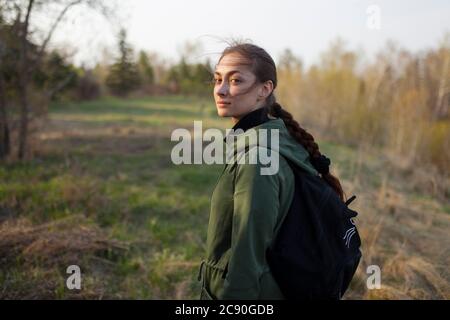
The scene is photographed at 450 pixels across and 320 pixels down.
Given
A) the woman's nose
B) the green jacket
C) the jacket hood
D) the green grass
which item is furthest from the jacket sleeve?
Answer: the green grass

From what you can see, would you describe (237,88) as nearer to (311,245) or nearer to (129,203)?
(311,245)

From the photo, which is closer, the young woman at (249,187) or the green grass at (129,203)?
the young woman at (249,187)

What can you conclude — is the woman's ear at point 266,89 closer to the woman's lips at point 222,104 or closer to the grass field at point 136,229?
the woman's lips at point 222,104

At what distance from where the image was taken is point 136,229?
561 cm

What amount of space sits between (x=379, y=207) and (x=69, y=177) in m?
5.68

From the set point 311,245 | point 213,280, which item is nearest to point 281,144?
point 311,245

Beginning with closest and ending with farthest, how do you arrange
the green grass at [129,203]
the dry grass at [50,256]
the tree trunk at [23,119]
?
1. the dry grass at [50,256]
2. the green grass at [129,203]
3. the tree trunk at [23,119]

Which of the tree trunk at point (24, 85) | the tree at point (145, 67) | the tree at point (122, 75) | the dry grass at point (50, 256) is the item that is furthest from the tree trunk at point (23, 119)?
the tree at point (145, 67)

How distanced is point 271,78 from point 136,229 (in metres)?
4.27

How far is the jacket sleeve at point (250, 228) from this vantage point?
4.92ft

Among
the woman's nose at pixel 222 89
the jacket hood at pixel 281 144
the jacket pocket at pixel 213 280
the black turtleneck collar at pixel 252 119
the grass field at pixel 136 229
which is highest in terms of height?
the woman's nose at pixel 222 89

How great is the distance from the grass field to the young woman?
8.41 ft

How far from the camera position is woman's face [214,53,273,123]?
5.82 ft

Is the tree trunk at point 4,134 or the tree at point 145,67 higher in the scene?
the tree at point 145,67
